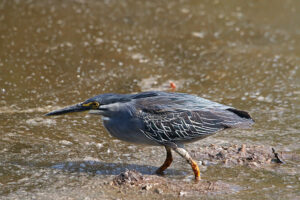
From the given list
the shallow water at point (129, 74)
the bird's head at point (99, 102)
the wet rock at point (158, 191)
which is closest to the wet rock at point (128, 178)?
the wet rock at point (158, 191)

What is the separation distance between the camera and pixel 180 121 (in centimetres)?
556

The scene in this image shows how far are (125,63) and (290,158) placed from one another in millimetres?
4191

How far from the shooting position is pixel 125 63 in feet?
30.5

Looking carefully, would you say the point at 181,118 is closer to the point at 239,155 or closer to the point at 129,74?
the point at 239,155

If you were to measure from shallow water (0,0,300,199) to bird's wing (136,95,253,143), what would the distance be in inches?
21.0

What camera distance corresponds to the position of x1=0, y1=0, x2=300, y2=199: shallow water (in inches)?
228

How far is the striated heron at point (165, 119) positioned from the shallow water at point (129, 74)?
1.58ft

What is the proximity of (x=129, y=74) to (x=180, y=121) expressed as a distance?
11.4ft

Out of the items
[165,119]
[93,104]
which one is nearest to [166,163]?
[165,119]

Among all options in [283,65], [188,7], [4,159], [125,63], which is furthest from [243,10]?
[4,159]

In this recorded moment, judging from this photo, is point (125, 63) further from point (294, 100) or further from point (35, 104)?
point (294, 100)

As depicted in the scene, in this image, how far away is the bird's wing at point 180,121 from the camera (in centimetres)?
550

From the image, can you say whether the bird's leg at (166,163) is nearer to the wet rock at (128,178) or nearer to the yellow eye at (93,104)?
the wet rock at (128,178)

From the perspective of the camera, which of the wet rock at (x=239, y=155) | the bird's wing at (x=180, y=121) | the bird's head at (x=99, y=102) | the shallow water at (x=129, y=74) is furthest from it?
the wet rock at (x=239, y=155)
